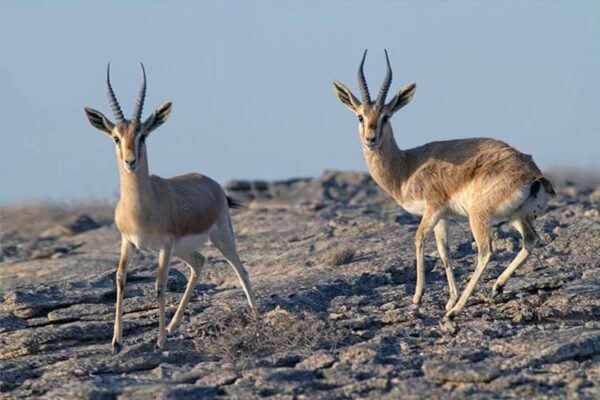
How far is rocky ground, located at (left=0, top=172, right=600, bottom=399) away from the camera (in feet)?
36.5

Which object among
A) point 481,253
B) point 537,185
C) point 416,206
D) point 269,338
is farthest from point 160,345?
point 537,185

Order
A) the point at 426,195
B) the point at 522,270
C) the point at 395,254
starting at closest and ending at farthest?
the point at 426,195
the point at 522,270
the point at 395,254

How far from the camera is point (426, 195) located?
48.4ft

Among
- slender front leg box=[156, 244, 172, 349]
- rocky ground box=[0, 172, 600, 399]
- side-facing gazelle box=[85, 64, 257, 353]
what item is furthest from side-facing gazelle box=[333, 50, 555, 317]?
slender front leg box=[156, 244, 172, 349]

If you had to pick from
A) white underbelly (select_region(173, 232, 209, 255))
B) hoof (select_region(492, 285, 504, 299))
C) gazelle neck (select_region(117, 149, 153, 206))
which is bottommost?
hoof (select_region(492, 285, 504, 299))

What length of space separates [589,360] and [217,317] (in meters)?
4.73

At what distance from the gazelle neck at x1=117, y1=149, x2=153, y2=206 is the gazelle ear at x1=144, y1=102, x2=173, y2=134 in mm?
356

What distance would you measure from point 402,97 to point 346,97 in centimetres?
78

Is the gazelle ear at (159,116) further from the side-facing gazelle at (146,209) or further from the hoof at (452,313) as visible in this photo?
the hoof at (452,313)

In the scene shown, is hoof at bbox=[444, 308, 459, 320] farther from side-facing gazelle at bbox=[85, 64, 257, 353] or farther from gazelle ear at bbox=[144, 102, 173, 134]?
gazelle ear at bbox=[144, 102, 173, 134]

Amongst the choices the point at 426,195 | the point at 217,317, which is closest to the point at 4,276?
the point at 217,317

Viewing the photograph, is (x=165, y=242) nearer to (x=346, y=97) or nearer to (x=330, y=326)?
(x=330, y=326)

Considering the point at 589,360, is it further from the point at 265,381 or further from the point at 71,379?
the point at 71,379

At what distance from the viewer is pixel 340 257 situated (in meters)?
18.0
